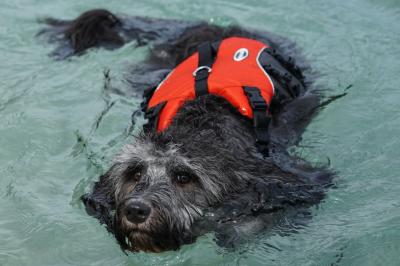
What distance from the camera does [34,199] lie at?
20.1 feet

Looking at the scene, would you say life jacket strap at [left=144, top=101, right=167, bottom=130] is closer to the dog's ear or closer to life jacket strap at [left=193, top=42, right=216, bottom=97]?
life jacket strap at [left=193, top=42, right=216, bottom=97]

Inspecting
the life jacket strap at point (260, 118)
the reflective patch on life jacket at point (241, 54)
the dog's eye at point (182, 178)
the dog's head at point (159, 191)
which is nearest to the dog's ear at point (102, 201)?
the dog's head at point (159, 191)

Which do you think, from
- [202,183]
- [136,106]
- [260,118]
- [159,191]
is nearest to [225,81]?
[260,118]

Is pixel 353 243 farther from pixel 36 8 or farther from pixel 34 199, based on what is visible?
pixel 36 8

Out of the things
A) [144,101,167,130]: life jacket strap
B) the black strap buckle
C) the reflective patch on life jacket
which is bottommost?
[144,101,167,130]: life jacket strap

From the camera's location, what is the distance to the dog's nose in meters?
4.66

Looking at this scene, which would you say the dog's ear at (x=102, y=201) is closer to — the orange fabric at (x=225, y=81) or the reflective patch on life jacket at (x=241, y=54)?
the orange fabric at (x=225, y=81)

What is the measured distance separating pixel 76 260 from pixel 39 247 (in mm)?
349

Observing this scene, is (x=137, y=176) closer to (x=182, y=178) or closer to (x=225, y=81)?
(x=182, y=178)

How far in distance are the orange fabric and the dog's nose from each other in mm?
1513

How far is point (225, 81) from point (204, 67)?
0.48 m

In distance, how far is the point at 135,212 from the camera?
466cm

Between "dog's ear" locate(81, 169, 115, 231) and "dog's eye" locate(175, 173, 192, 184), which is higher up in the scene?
"dog's eye" locate(175, 173, 192, 184)

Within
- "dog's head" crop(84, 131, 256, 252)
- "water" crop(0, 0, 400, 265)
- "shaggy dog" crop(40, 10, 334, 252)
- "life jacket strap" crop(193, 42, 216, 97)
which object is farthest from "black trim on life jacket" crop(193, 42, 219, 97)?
"dog's head" crop(84, 131, 256, 252)
